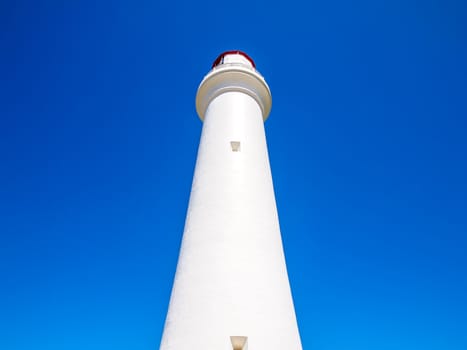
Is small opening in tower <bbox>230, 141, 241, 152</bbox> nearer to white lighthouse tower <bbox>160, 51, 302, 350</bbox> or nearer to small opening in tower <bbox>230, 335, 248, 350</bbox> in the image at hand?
white lighthouse tower <bbox>160, 51, 302, 350</bbox>

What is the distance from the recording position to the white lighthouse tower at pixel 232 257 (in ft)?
15.6

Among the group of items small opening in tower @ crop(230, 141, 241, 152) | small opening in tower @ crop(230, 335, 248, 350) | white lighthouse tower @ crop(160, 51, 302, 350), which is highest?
small opening in tower @ crop(230, 141, 241, 152)

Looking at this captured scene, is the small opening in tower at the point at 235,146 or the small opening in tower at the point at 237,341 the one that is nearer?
the small opening in tower at the point at 237,341

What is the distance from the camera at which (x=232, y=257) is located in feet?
17.6

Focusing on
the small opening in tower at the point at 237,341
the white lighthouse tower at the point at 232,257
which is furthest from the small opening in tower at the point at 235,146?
the small opening in tower at the point at 237,341

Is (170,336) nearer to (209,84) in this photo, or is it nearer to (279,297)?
(279,297)

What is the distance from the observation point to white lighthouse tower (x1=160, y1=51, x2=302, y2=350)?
4750 mm

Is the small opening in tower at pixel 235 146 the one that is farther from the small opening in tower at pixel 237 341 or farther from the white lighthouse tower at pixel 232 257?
the small opening in tower at pixel 237 341

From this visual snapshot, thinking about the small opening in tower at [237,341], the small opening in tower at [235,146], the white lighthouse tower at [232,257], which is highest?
the small opening in tower at [235,146]

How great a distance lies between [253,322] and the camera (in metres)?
4.77

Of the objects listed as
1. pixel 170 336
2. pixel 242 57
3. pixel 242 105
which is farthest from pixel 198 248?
pixel 242 57

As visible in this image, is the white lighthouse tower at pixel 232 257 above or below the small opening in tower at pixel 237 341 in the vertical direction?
above

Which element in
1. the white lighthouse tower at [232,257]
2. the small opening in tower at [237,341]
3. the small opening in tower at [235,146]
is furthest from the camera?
the small opening in tower at [235,146]

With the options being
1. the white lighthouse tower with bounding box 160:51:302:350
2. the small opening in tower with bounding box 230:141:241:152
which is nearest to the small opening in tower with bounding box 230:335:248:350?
the white lighthouse tower with bounding box 160:51:302:350
